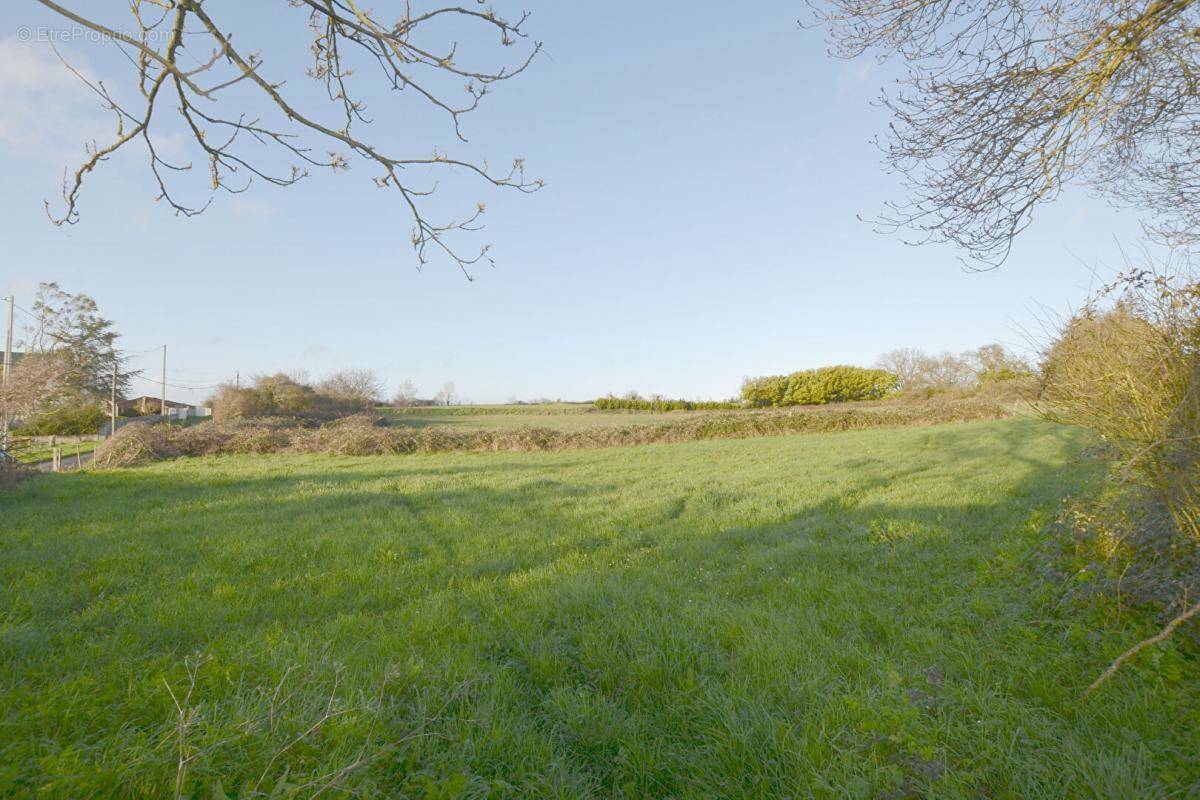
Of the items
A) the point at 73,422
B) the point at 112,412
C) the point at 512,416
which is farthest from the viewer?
the point at 512,416

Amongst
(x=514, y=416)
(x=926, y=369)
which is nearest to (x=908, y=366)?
(x=926, y=369)

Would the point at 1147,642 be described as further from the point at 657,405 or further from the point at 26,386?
the point at 657,405

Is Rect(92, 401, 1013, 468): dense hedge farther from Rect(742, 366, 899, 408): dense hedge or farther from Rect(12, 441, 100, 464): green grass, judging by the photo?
Rect(742, 366, 899, 408): dense hedge

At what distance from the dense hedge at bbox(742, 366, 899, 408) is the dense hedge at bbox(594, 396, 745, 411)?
8.74 feet

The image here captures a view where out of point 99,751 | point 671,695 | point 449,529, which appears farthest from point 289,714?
point 449,529

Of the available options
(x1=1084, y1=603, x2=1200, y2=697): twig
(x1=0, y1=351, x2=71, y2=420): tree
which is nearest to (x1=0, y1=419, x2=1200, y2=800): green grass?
(x1=1084, y1=603, x2=1200, y2=697): twig

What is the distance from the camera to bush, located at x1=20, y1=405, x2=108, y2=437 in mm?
32594

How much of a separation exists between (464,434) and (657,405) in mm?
26133

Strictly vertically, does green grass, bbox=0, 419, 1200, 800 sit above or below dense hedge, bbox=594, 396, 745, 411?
below

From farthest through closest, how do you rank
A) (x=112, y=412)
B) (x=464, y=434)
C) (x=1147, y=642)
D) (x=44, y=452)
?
1. (x=112, y=412)
2. (x=464, y=434)
3. (x=44, y=452)
4. (x=1147, y=642)

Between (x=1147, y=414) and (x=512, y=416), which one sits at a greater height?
(x=512, y=416)

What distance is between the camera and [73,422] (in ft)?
114

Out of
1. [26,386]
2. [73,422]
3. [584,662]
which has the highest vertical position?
[26,386]

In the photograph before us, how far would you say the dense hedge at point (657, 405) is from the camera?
46.3m
